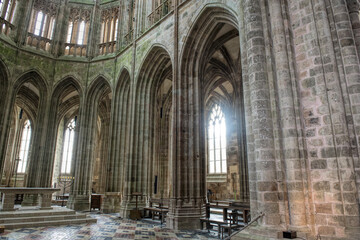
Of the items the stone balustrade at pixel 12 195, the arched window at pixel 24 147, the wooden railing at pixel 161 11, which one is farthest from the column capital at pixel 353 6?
the arched window at pixel 24 147

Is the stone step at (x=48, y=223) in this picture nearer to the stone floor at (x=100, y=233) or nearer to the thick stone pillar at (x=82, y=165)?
the stone floor at (x=100, y=233)

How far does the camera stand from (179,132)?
1069 cm

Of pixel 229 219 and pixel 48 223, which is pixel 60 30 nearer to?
pixel 48 223

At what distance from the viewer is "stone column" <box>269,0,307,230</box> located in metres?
6.13

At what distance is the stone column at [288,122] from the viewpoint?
6129 mm

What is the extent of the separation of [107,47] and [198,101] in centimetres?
1005

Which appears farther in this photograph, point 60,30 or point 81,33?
point 81,33

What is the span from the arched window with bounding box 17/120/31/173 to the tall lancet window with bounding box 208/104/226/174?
17.8 metres

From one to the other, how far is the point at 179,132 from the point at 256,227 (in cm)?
520

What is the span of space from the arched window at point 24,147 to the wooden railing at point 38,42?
11.8 metres

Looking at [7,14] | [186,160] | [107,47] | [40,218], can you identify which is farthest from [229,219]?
[7,14]

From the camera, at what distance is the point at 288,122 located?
21.8ft

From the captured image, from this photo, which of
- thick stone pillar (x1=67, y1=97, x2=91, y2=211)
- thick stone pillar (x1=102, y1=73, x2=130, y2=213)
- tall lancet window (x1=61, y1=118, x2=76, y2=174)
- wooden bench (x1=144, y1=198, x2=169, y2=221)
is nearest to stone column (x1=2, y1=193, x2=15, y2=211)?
thick stone pillar (x1=102, y1=73, x2=130, y2=213)

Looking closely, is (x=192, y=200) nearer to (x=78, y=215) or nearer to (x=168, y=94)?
(x=78, y=215)
